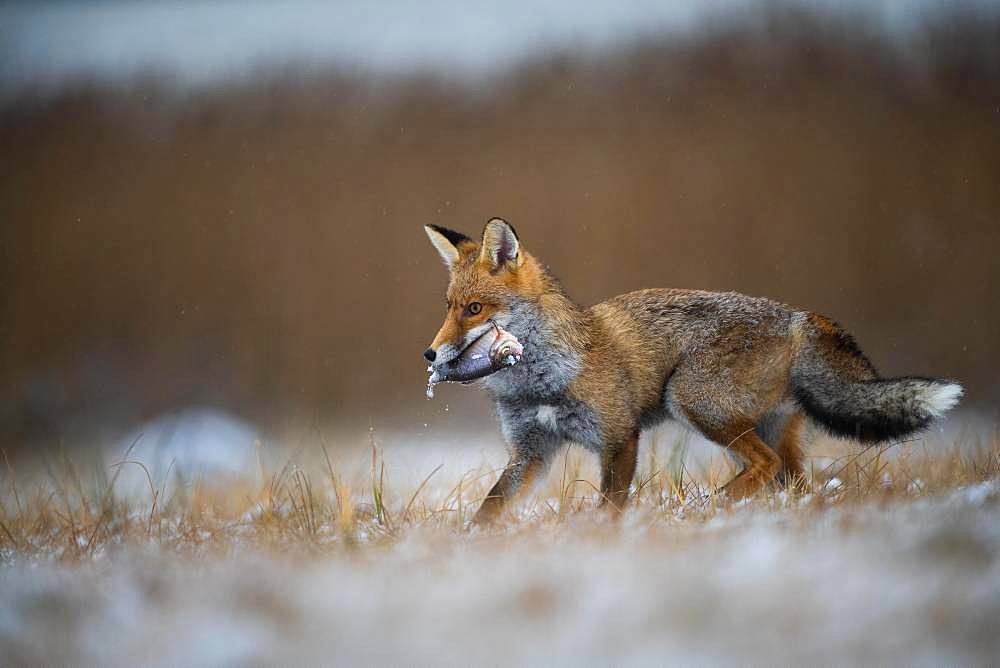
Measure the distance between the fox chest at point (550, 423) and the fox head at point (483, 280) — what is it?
34 cm

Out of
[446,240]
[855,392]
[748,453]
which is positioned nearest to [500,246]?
[446,240]

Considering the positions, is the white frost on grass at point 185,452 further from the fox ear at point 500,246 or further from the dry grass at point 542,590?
the fox ear at point 500,246

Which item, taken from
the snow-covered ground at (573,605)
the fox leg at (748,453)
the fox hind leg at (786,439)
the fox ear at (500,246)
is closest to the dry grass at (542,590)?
the snow-covered ground at (573,605)

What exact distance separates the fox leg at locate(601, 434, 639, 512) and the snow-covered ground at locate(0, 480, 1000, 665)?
882mm

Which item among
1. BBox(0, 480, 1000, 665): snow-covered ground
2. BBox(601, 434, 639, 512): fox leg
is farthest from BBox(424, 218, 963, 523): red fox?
BBox(0, 480, 1000, 665): snow-covered ground

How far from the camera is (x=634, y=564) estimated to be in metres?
1.63

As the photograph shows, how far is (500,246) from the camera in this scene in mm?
2807

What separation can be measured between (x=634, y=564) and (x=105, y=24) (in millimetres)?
2867

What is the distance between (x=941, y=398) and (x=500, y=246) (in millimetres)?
1450

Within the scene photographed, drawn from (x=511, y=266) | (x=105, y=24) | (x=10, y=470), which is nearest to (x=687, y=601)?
(x=511, y=266)

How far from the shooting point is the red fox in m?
2.78

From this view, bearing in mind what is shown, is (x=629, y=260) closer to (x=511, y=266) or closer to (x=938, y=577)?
(x=511, y=266)

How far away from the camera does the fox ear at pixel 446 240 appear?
2928mm

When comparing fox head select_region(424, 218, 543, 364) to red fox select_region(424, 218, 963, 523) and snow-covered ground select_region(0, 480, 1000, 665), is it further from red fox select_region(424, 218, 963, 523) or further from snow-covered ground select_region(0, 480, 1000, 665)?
snow-covered ground select_region(0, 480, 1000, 665)
